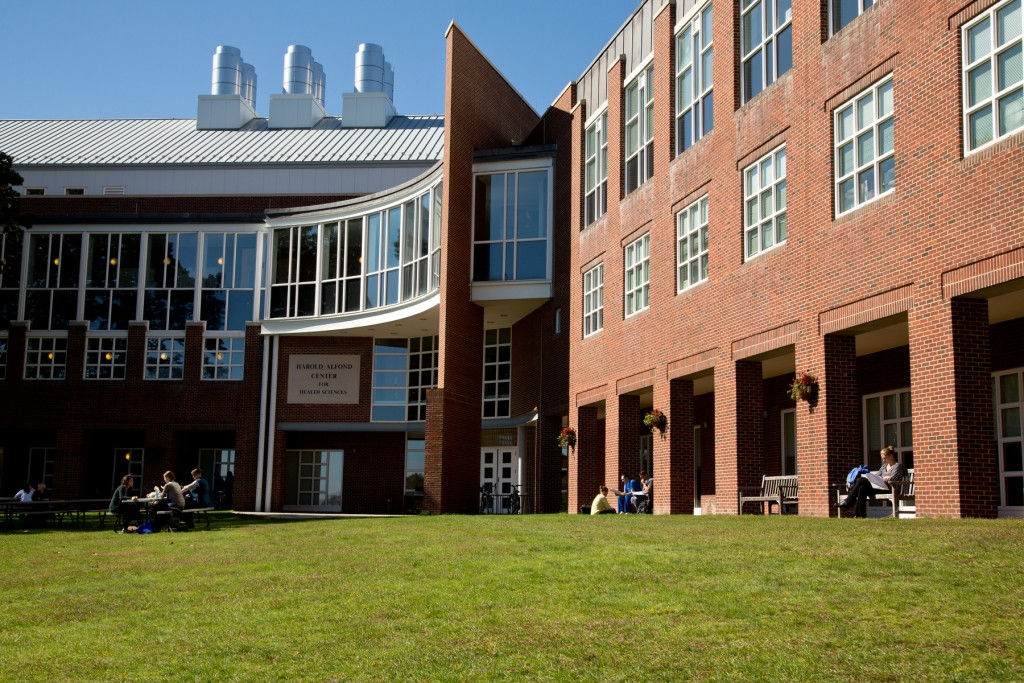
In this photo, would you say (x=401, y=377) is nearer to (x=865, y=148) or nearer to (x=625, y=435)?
(x=625, y=435)

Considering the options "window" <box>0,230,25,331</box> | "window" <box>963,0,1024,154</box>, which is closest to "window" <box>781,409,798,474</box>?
"window" <box>963,0,1024,154</box>

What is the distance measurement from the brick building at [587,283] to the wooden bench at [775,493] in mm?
384

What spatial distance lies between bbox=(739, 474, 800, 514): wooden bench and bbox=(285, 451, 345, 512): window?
23993 mm

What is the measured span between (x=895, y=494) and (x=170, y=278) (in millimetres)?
32849

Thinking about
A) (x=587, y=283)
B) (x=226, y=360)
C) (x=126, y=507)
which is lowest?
(x=126, y=507)

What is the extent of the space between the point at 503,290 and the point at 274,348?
12.2 metres

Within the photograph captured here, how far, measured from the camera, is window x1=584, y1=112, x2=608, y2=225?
29.3 metres

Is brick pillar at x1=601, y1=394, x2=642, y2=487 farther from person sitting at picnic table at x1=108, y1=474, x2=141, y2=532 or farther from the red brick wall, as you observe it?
person sitting at picnic table at x1=108, y1=474, x2=141, y2=532

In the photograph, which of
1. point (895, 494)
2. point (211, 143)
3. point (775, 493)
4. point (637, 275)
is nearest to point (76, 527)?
point (637, 275)

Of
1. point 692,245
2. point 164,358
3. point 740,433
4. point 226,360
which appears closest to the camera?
point 740,433

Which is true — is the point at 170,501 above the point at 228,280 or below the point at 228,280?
below

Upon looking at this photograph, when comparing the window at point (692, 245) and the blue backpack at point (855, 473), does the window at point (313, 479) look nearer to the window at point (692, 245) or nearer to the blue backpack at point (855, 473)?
the window at point (692, 245)

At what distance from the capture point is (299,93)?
65688 millimetres

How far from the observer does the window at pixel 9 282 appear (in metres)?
42.2
